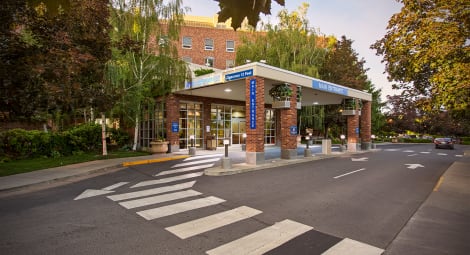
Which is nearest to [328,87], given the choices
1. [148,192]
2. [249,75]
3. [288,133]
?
[288,133]

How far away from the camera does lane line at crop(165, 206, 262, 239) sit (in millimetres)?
4515

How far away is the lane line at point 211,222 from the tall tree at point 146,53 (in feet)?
42.5

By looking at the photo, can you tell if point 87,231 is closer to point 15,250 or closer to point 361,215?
point 15,250

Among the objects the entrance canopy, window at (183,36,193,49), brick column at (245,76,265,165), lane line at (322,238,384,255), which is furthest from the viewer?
window at (183,36,193,49)

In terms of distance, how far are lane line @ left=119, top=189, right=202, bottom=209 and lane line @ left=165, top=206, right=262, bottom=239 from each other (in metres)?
1.86

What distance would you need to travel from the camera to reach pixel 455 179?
9.19 m

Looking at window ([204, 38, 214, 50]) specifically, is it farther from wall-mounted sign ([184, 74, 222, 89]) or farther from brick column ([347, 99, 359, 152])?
brick column ([347, 99, 359, 152])

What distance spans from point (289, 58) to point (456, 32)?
1846 cm

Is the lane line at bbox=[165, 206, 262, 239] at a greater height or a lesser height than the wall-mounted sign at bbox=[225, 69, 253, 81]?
lesser

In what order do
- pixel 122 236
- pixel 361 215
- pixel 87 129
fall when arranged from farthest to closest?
pixel 87 129 < pixel 361 215 < pixel 122 236

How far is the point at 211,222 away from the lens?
499 cm

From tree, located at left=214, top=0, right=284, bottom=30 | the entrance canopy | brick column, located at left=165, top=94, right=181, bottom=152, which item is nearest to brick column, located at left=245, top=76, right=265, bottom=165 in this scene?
the entrance canopy

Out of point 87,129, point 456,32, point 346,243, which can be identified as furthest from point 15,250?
point 87,129

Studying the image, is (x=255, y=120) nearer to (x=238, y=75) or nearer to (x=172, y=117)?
(x=238, y=75)
